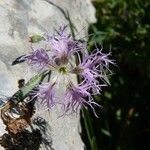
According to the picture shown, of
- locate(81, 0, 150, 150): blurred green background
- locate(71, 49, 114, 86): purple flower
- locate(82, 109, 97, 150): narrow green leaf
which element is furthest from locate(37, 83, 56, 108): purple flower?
locate(81, 0, 150, 150): blurred green background

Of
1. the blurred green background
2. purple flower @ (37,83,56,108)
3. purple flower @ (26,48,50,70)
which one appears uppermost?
purple flower @ (26,48,50,70)

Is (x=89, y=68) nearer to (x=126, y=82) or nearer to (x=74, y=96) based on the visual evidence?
(x=74, y=96)

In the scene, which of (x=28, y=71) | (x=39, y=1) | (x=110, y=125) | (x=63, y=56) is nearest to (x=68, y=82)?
(x=63, y=56)

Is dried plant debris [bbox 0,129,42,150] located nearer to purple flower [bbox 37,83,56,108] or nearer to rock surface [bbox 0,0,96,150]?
rock surface [bbox 0,0,96,150]

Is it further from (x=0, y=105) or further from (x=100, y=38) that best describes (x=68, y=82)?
(x=100, y=38)

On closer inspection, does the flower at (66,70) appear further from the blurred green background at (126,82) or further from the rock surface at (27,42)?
the blurred green background at (126,82)
